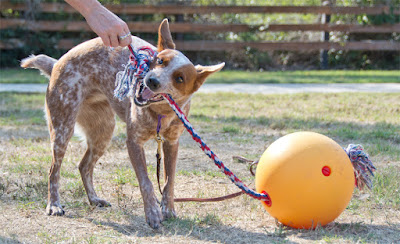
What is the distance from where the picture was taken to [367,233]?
143 inches

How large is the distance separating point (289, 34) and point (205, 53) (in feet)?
8.79

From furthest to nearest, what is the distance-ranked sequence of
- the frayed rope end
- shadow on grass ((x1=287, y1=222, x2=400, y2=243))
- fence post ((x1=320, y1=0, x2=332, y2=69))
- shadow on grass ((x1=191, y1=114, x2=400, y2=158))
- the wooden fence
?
fence post ((x1=320, y1=0, x2=332, y2=69)) < the wooden fence < shadow on grass ((x1=191, y1=114, x2=400, y2=158)) < the frayed rope end < shadow on grass ((x1=287, y1=222, x2=400, y2=243))

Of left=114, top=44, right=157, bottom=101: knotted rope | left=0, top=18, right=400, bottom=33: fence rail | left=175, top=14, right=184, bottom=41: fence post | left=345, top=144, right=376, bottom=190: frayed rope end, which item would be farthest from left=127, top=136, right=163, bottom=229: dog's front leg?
left=175, top=14, right=184, bottom=41: fence post

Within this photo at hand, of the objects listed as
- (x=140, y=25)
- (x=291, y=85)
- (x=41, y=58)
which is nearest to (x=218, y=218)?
(x=41, y=58)

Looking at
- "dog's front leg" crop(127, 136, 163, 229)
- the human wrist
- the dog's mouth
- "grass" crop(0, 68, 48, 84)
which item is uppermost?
the human wrist

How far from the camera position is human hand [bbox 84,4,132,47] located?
367cm

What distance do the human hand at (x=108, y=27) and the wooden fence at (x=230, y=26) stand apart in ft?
35.8

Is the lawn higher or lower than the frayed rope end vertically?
lower

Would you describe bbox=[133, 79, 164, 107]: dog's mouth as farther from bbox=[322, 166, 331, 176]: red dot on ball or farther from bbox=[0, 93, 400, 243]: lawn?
bbox=[322, 166, 331, 176]: red dot on ball

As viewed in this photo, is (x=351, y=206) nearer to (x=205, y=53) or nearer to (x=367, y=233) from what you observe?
(x=367, y=233)

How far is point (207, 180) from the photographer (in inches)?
198

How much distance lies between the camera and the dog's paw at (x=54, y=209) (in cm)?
407

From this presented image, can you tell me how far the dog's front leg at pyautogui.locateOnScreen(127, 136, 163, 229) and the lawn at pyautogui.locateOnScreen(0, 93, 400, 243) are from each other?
3.0 inches

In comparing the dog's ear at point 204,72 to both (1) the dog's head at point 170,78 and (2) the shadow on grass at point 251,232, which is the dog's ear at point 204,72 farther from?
(2) the shadow on grass at point 251,232
